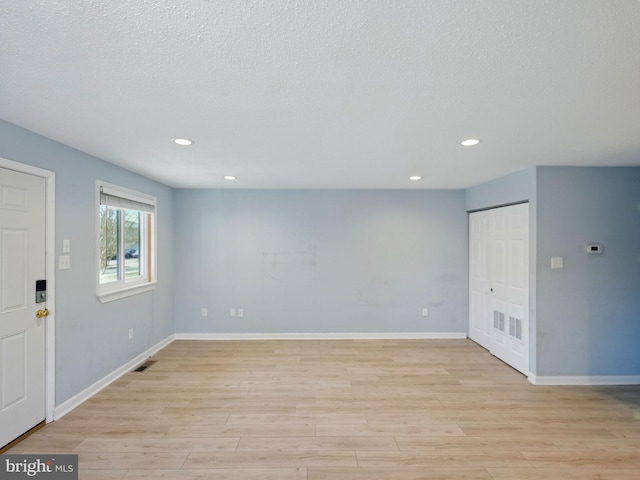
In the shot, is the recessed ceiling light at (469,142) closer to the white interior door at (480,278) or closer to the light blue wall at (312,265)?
the white interior door at (480,278)

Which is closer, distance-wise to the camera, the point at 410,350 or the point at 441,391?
the point at 441,391

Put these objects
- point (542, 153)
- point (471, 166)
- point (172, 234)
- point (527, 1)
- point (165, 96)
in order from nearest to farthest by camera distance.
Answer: point (527, 1), point (165, 96), point (542, 153), point (471, 166), point (172, 234)

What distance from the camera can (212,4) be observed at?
1.13 metres

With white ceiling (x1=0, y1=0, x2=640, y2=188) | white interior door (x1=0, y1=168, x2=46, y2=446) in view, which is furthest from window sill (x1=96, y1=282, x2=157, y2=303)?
white ceiling (x1=0, y1=0, x2=640, y2=188)

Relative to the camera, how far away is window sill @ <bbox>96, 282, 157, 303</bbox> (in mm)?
3275

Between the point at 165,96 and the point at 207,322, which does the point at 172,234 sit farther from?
the point at 165,96

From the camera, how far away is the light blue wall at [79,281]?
2531mm

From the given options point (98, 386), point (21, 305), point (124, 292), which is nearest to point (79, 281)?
point (21, 305)

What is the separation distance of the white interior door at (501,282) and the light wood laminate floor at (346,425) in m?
0.36

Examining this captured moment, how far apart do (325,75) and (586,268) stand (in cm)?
363

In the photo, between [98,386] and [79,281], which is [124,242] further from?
[98,386]

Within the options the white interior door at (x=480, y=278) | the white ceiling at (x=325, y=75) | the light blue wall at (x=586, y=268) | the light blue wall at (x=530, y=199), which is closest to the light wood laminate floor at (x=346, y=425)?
the light blue wall at (x=586, y=268)

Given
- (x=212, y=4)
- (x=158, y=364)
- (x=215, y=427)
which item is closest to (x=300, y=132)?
(x=212, y=4)

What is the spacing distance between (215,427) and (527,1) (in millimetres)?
3275
